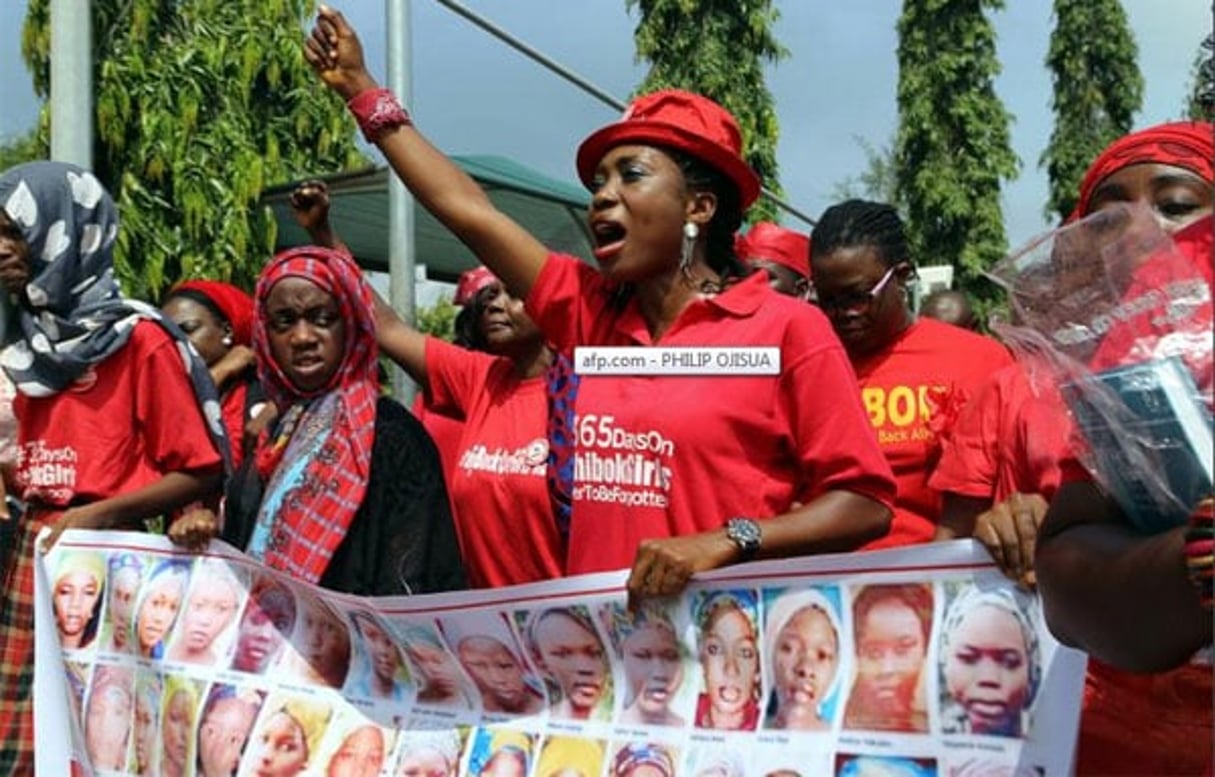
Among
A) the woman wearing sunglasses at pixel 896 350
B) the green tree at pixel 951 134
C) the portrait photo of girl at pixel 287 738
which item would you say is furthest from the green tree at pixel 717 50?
the portrait photo of girl at pixel 287 738

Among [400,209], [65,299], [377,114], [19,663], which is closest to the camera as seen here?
[377,114]

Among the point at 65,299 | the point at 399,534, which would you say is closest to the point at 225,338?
the point at 65,299

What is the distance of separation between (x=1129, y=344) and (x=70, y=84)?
573 centimetres

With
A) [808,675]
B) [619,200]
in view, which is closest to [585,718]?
[808,675]

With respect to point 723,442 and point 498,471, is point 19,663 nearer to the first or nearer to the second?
point 498,471

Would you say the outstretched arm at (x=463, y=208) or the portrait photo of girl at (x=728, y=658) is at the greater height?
the outstretched arm at (x=463, y=208)

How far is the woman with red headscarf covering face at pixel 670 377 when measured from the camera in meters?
2.44

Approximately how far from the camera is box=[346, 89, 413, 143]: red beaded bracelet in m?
2.84

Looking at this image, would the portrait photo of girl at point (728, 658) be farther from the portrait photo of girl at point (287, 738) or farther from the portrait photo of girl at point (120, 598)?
the portrait photo of girl at point (120, 598)

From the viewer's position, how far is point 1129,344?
4.42 ft

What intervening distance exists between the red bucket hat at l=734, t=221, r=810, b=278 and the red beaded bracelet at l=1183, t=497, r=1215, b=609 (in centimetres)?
376

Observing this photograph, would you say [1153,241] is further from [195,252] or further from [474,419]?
[195,252]

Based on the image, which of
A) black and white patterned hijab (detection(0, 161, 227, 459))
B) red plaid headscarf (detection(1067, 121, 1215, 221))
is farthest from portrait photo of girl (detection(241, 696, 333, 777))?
red plaid headscarf (detection(1067, 121, 1215, 221))

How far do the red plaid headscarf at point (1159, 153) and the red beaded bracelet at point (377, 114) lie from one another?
1.28 metres
